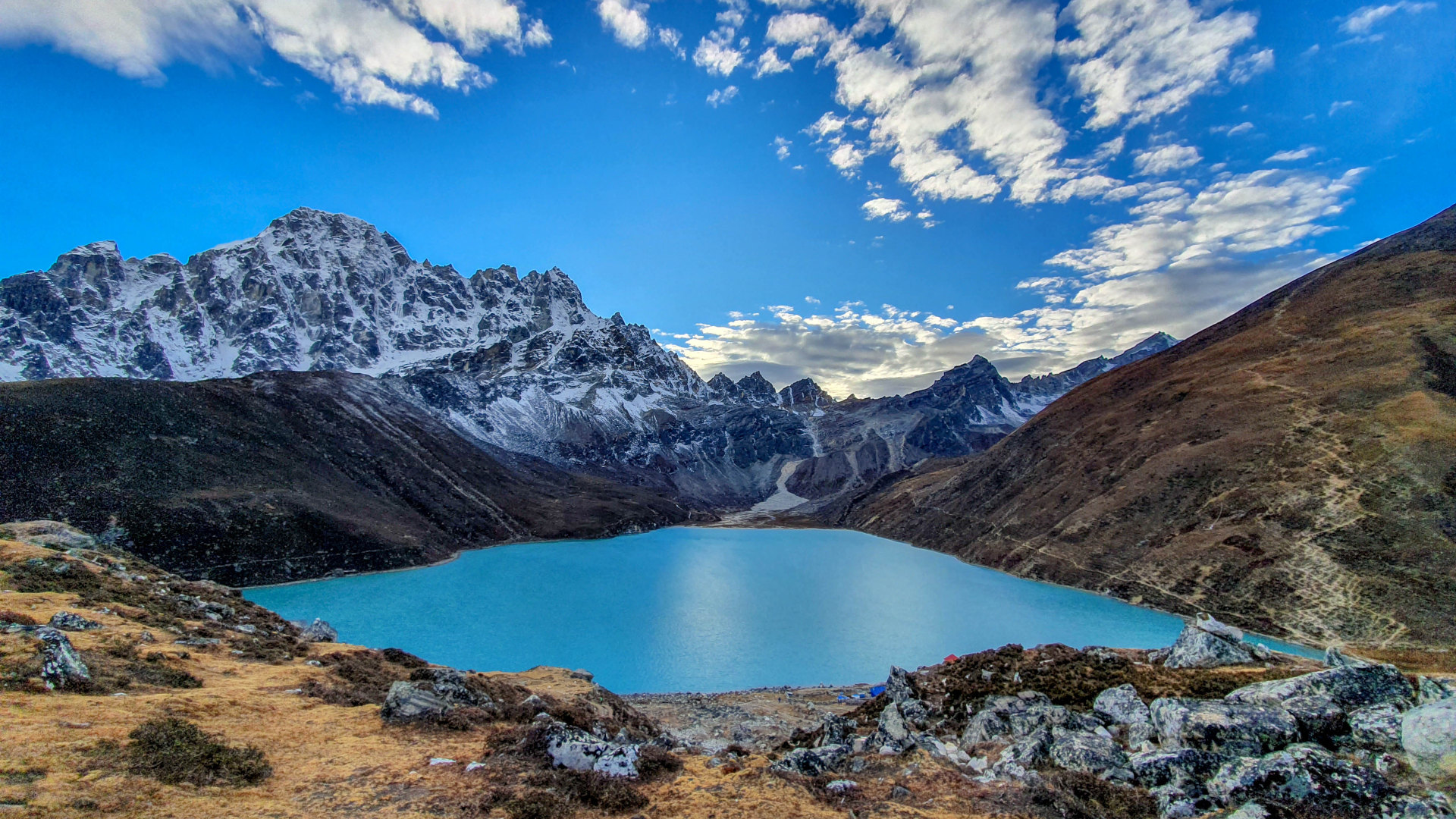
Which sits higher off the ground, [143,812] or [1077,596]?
[143,812]

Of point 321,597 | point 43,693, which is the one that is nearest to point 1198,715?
point 43,693

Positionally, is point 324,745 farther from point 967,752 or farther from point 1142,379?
point 1142,379

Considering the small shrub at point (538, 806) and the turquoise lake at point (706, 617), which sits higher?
the small shrub at point (538, 806)

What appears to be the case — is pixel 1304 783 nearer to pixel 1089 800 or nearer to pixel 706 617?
pixel 1089 800

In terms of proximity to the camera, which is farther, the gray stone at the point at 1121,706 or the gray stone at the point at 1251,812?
the gray stone at the point at 1121,706

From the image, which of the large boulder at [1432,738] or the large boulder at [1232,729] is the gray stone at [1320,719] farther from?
the large boulder at [1432,738]

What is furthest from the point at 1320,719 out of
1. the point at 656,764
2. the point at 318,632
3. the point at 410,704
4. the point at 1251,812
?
the point at 318,632

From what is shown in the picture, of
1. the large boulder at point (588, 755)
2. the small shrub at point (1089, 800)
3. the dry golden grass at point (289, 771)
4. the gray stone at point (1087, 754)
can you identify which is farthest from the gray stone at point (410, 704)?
the gray stone at point (1087, 754)
